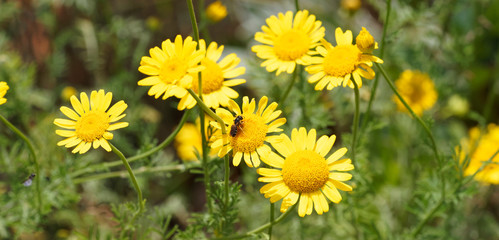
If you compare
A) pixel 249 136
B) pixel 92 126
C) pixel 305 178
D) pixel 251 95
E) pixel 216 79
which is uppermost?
pixel 251 95

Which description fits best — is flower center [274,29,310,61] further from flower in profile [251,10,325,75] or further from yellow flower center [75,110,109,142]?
yellow flower center [75,110,109,142]

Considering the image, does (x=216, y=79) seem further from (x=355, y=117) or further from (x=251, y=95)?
(x=251, y=95)

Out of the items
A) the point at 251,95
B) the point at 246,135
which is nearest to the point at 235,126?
the point at 246,135

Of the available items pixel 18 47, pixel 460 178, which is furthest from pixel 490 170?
pixel 18 47

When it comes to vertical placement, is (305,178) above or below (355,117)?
below

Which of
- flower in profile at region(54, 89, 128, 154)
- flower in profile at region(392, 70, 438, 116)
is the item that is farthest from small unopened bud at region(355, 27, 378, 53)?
flower in profile at region(392, 70, 438, 116)

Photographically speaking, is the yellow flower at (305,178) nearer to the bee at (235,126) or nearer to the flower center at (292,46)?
the bee at (235,126)

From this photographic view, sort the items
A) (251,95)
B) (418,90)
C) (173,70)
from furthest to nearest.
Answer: (251,95) < (418,90) < (173,70)

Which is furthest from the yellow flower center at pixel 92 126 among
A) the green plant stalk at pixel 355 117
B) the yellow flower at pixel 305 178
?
the green plant stalk at pixel 355 117
